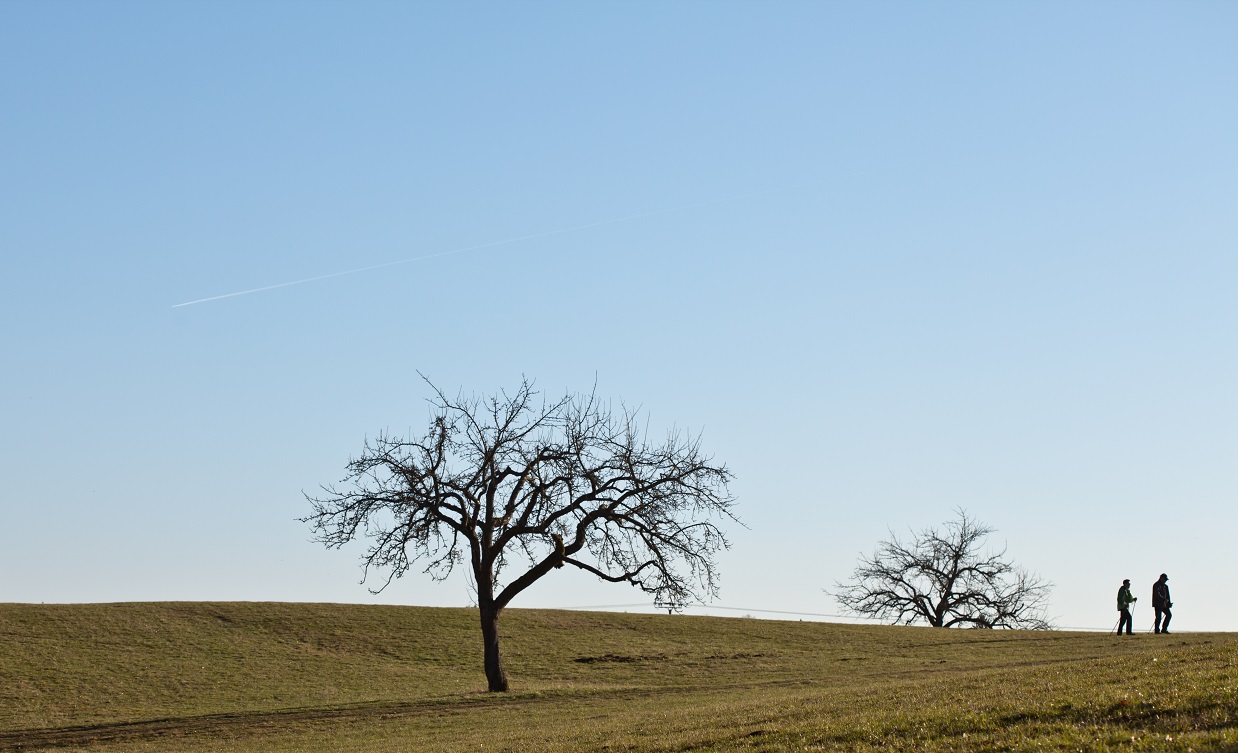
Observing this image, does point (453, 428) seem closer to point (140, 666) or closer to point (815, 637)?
point (140, 666)

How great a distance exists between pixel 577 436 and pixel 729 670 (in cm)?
1062

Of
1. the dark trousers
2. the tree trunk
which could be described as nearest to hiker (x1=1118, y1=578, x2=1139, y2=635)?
the dark trousers

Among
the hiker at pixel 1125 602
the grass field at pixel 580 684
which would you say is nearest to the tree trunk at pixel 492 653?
the grass field at pixel 580 684

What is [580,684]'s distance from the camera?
37.2 metres

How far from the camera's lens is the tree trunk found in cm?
3569

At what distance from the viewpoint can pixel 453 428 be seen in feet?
119

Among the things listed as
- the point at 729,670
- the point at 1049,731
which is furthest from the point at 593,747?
the point at 729,670

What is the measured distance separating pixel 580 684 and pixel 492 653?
3.44 m

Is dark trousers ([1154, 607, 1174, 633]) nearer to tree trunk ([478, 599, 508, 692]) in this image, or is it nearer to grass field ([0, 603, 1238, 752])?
grass field ([0, 603, 1238, 752])

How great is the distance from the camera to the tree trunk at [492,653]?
35.7 m

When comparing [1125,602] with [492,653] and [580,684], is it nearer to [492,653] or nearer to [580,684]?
[580,684]

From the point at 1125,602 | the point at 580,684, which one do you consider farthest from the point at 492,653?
the point at 1125,602

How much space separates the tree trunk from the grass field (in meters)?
0.85

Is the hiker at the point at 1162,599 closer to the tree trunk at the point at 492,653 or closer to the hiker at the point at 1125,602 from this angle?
the hiker at the point at 1125,602
